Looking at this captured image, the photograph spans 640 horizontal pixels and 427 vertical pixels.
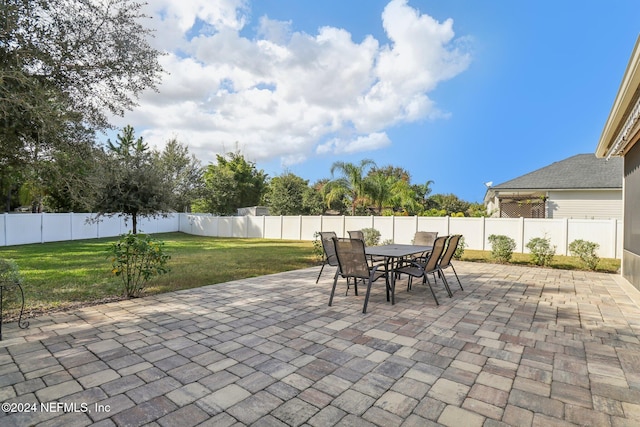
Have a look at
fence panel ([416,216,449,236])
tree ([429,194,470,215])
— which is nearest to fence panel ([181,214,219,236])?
fence panel ([416,216,449,236])

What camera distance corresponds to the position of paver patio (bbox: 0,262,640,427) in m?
1.92

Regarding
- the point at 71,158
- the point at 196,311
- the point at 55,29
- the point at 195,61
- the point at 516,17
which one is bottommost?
the point at 196,311

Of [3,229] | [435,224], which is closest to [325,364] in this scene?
[435,224]

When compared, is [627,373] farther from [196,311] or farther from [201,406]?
[196,311]

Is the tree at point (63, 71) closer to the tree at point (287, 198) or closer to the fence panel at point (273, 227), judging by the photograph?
the fence panel at point (273, 227)

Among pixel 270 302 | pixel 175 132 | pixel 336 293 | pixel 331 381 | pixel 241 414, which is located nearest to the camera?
pixel 241 414

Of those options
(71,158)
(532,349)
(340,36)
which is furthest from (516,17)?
(71,158)

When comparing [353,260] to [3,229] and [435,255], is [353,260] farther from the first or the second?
[3,229]

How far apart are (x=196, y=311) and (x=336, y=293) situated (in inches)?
83.5

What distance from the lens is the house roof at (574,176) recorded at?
45.5 feet

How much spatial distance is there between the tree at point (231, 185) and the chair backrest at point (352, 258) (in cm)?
2290

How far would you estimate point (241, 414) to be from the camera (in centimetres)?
190

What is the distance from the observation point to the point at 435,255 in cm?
468

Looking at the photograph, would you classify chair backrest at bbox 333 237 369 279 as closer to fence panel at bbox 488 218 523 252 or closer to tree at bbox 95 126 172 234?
fence panel at bbox 488 218 523 252
